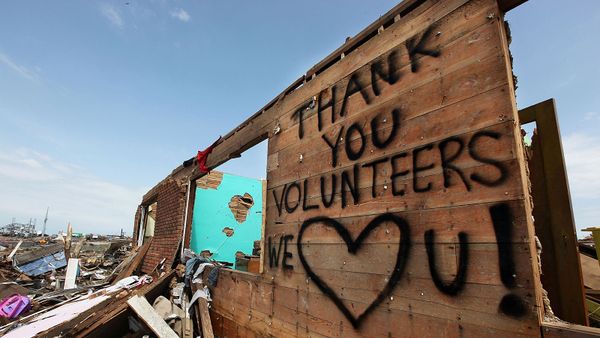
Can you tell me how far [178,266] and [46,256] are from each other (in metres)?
10.5

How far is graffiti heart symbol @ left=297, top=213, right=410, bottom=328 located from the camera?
247 centimetres

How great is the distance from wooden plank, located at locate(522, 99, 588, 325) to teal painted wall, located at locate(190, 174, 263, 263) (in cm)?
862

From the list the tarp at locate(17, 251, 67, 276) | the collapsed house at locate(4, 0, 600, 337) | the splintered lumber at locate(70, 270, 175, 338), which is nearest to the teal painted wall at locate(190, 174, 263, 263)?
the splintered lumber at locate(70, 270, 175, 338)

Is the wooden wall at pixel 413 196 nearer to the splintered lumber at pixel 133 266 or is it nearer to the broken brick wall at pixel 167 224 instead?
the broken brick wall at pixel 167 224

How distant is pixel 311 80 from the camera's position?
400 centimetres

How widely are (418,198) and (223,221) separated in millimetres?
8582

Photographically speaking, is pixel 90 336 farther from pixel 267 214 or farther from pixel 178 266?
pixel 267 214

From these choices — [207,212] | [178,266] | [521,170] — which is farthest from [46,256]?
[521,170]

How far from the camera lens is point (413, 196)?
8.10 ft

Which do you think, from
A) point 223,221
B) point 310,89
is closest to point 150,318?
point 310,89

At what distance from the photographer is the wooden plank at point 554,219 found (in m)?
2.08

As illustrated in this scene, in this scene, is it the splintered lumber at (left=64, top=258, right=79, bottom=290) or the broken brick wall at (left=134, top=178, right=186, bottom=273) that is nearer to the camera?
the broken brick wall at (left=134, top=178, right=186, bottom=273)

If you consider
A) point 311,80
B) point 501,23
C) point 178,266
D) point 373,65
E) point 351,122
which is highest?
point 311,80

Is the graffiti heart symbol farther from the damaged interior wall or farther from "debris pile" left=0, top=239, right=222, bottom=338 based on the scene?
the damaged interior wall
